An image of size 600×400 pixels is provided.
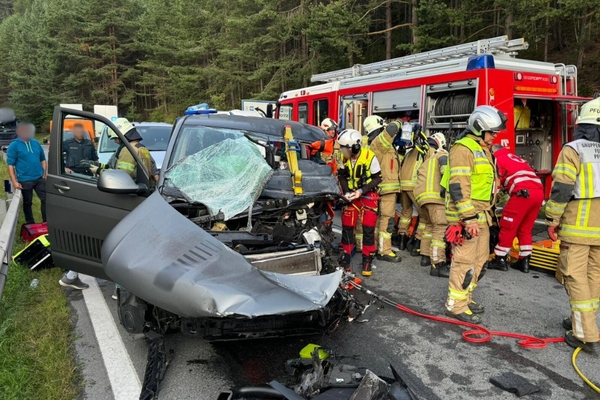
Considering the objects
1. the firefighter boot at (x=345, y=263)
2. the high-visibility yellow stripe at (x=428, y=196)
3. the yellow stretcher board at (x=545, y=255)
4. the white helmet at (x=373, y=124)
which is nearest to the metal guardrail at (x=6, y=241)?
the firefighter boot at (x=345, y=263)

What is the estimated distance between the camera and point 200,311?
92.3 inches

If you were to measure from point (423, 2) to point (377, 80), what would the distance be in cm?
948

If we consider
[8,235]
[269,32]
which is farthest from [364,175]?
[269,32]

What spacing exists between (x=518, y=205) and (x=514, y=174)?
1.25ft

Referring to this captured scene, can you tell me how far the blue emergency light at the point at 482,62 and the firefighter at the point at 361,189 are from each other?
2883 mm

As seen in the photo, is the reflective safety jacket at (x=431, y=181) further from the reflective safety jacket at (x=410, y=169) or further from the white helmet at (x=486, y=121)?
the white helmet at (x=486, y=121)

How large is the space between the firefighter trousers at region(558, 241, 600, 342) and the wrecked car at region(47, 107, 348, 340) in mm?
1891

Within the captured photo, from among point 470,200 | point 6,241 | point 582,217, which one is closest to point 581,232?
point 582,217

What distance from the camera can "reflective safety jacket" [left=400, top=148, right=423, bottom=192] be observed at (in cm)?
656

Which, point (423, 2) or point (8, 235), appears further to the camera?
point (423, 2)

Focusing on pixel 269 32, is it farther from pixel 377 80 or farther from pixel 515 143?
pixel 515 143

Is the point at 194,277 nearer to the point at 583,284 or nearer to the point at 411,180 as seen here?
the point at 583,284

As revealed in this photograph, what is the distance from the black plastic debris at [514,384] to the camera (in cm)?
297

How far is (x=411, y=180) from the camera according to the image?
6.57 m
